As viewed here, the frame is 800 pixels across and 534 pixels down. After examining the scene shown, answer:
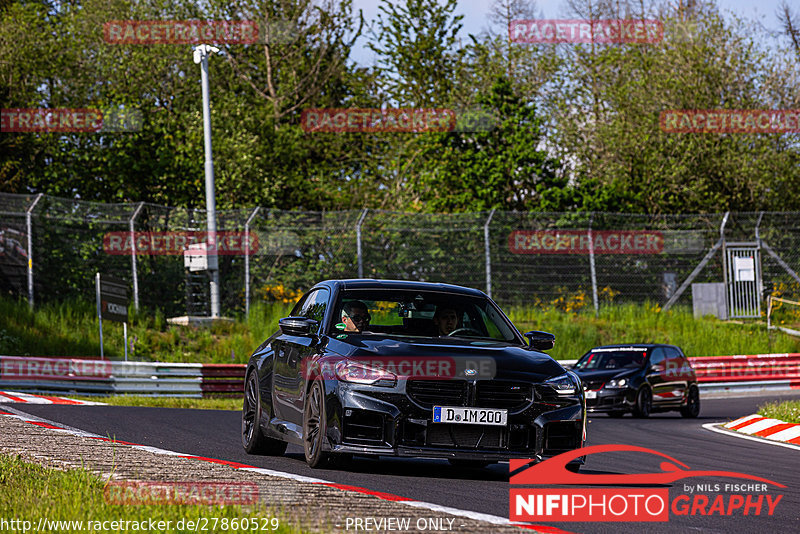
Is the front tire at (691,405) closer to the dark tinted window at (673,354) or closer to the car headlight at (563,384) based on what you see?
the dark tinted window at (673,354)

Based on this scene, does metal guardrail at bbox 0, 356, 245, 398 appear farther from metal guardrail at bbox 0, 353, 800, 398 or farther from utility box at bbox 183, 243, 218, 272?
utility box at bbox 183, 243, 218, 272

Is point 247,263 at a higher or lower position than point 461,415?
higher

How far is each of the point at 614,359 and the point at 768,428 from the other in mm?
6403

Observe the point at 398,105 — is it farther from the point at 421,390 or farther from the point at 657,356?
the point at 421,390

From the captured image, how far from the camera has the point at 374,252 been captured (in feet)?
95.6

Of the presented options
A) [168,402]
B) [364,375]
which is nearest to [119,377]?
[168,402]

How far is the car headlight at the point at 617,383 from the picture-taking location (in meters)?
21.4

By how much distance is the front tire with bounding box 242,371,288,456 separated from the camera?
10922 millimetres

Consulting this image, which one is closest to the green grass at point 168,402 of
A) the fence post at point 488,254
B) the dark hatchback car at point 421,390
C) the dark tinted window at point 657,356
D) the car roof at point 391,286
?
the dark tinted window at point 657,356

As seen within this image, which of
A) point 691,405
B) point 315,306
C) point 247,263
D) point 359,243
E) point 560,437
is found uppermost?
point 359,243

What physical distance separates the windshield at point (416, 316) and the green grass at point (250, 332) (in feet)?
56.4

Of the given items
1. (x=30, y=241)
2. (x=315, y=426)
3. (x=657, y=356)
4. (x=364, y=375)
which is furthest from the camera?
(x=30, y=241)

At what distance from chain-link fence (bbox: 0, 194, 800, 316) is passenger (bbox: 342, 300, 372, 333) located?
17.8m

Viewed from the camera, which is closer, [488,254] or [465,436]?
[465,436]
